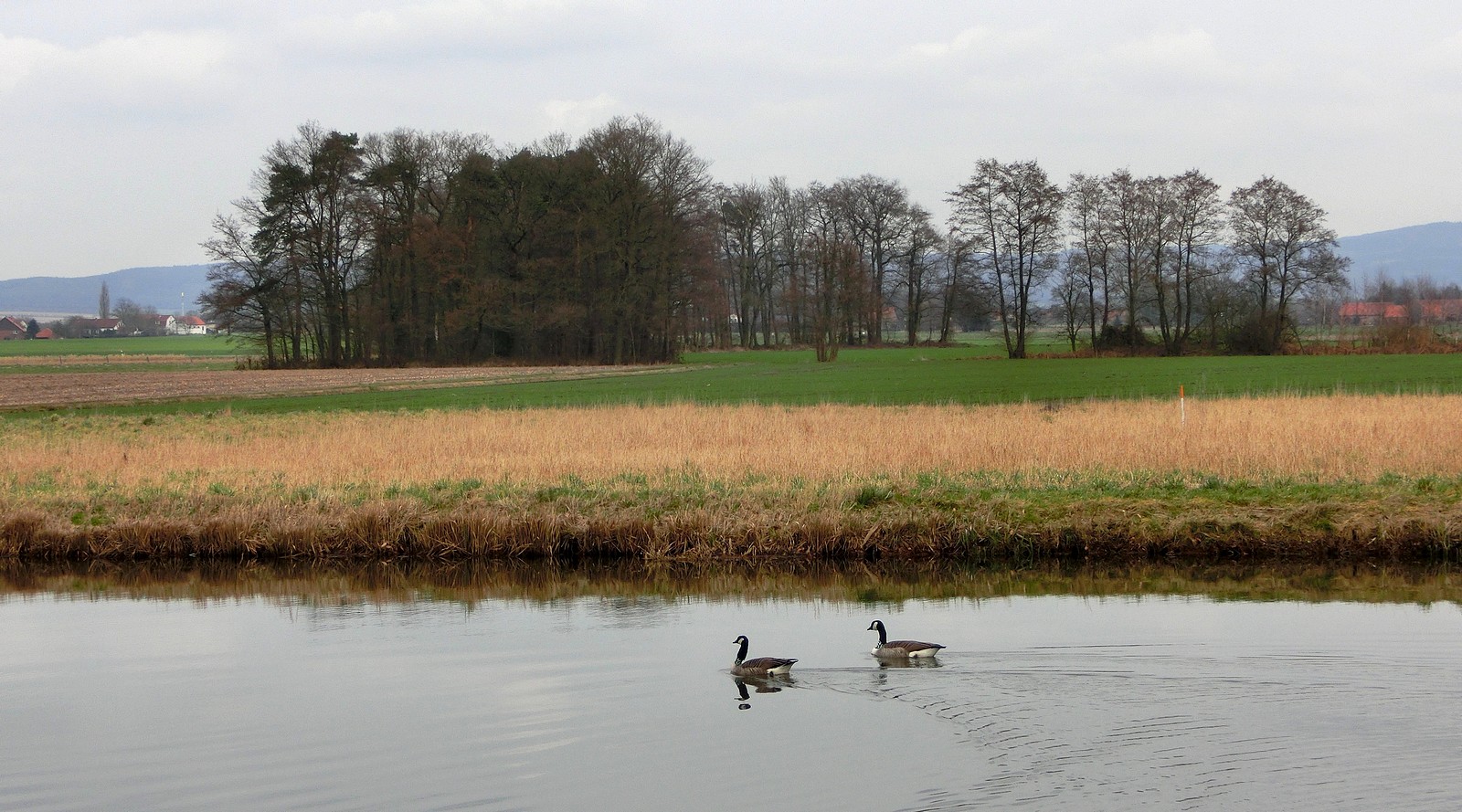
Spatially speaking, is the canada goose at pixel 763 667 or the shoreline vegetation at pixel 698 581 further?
the shoreline vegetation at pixel 698 581

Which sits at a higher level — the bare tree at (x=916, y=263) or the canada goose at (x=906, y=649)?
the bare tree at (x=916, y=263)

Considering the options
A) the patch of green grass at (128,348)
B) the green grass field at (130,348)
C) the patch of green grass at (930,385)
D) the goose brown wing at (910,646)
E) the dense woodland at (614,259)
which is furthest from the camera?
the patch of green grass at (128,348)

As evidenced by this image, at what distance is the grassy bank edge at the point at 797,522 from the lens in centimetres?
1580

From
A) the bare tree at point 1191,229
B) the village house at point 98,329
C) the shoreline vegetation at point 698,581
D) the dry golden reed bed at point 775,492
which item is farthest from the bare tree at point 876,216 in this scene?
the village house at point 98,329

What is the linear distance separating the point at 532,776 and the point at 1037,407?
2689 cm

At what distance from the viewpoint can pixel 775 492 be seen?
17.9 metres

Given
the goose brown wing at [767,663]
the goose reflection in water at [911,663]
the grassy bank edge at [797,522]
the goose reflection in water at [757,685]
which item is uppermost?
the grassy bank edge at [797,522]

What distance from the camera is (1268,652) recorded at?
1093 cm

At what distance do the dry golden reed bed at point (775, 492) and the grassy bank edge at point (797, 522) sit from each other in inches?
1.3

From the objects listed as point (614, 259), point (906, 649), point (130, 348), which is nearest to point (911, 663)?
point (906, 649)

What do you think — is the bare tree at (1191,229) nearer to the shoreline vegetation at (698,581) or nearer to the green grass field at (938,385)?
the green grass field at (938,385)

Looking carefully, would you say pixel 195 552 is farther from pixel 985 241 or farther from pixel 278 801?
pixel 985 241

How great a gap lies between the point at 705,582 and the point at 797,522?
1773 mm

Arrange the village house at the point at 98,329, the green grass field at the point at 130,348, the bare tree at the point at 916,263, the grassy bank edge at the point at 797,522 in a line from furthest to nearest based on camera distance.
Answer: the village house at the point at 98,329
the green grass field at the point at 130,348
the bare tree at the point at 916,263
the grassy bank edge at the point at 797,522
